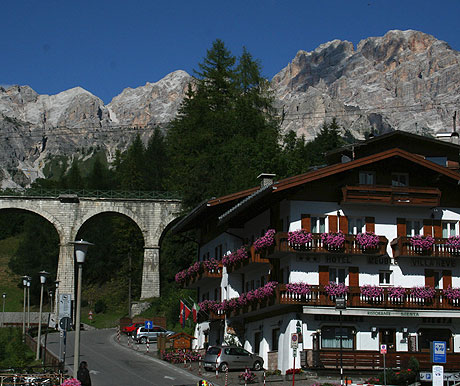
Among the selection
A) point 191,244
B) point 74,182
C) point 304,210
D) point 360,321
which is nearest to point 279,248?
point 304,210

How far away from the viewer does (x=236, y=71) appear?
93500mm

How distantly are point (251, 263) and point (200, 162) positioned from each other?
111 feet

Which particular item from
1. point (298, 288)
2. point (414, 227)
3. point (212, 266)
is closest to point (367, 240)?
point (414, 227)

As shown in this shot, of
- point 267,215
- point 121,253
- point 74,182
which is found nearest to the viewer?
point 267,215

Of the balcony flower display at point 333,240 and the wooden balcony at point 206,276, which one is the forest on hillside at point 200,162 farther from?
the balcony flower display at point 333,240

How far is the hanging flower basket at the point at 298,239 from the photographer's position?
3700 cm

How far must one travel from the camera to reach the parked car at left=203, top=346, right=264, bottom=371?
1545 inches

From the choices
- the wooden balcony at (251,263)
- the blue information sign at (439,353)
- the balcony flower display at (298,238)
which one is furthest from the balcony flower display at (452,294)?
the blue information sign at (439,353)

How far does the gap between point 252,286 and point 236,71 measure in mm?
52701

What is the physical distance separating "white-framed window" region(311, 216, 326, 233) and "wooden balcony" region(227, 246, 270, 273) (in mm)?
2894

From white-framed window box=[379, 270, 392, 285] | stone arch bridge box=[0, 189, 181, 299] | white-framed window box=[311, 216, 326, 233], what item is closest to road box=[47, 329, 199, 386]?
white-framed window box=[311, 216, 326, 233]

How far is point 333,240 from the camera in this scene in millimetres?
37281

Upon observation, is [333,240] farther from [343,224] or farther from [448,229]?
[448,229]

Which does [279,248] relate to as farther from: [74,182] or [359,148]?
[74,182]
